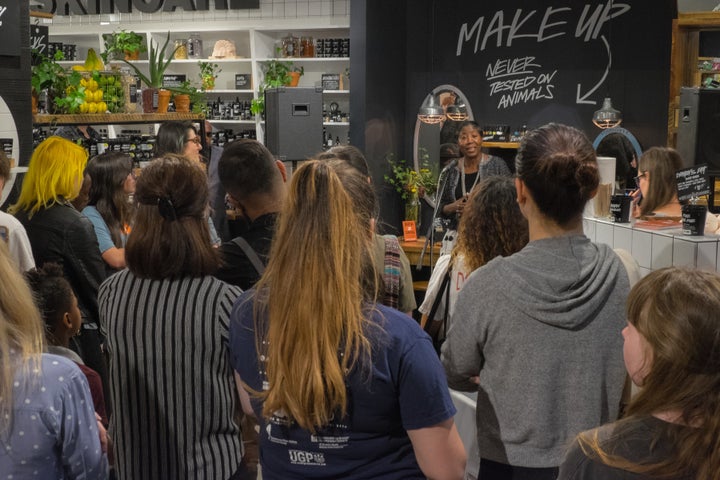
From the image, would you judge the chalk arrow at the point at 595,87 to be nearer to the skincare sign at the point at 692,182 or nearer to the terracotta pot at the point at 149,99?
the terracotta pot at the point at 149,99

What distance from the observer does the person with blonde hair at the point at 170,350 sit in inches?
79.3

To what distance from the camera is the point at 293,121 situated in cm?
743

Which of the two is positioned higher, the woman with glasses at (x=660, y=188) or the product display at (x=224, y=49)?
the product display at (x=224, y=49)

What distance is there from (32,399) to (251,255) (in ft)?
3.38

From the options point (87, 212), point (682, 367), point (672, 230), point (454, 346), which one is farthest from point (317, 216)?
point (87, 212)

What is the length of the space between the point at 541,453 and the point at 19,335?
3.65ft

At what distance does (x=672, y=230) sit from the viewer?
115 inches

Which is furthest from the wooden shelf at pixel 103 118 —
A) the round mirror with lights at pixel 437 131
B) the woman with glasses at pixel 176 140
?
the round mirror with lights at pixel 437 131

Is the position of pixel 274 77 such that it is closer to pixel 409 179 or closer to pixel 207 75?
pixel 207 75

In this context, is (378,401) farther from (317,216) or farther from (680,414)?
(680,414)

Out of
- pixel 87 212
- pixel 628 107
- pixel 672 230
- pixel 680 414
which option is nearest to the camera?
pixel 680 414

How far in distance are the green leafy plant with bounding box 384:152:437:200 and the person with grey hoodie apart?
20.4 ft

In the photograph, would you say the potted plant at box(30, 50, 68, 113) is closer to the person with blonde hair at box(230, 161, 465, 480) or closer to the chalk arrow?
the person with blonde hair at box(230, 161, 465, 480)

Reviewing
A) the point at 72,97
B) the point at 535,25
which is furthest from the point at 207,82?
the point at 72,97
